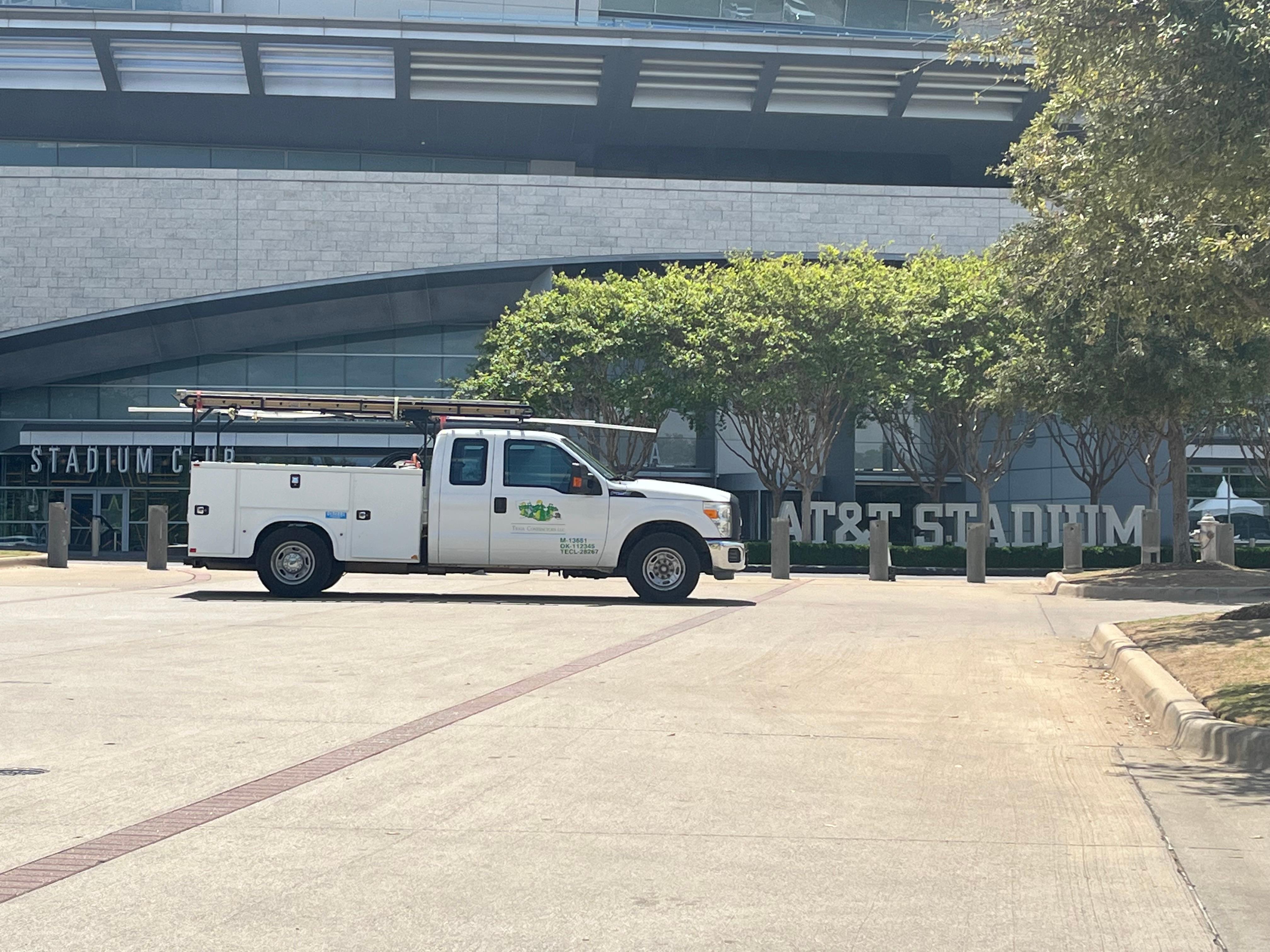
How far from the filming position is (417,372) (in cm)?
4625

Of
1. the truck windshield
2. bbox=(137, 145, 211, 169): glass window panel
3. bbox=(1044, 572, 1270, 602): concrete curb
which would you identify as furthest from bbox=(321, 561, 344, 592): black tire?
bbox=(137, 145, 211, 169): glass window panel

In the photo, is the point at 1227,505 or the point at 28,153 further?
the point at 28,153

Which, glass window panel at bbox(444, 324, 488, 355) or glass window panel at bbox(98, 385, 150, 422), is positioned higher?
glass window panel at bbox(444, 324, 488, 355)

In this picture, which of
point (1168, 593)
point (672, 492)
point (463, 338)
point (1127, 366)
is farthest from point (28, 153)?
point (1168, 593)

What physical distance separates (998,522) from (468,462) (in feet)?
74.9

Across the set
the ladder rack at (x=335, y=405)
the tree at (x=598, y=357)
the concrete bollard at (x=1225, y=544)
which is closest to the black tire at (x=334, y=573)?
the ladder rack at (x=335, y=405)

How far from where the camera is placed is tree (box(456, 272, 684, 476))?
35125 millimetres

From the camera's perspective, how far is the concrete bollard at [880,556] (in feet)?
96.5

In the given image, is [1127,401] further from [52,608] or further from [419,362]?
[419,362]

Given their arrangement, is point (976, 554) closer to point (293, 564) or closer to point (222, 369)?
point (293, 564)

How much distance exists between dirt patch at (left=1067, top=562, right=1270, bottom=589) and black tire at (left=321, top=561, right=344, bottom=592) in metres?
13.0

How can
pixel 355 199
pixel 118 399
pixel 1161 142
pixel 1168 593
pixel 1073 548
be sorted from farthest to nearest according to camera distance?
1. pixel 118 399
2. pixel 355 199
3. pixel 1073 548
4. pixel 1168 593
5. pixel 1161 142

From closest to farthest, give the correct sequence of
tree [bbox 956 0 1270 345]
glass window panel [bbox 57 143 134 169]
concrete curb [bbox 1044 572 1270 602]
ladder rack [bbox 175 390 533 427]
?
tree [bbox 956 0 1270 345], ladder rack [bbox 175 390 533 427], concrete curb [bbox 1044 572 1270 602], glass window panel [bbox 57 143 134 169]

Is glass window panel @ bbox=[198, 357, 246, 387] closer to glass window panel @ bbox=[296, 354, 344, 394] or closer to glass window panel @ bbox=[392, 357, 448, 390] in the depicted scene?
glass window panel @ bbox=[296, 354, 344, 394]
